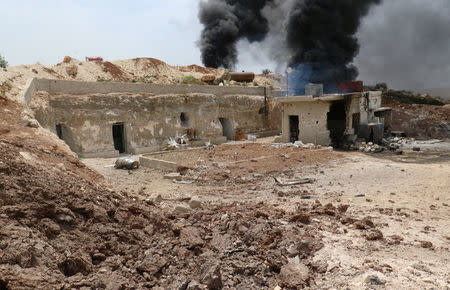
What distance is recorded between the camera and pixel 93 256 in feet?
12.9

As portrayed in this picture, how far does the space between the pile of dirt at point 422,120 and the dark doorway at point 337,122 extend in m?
8.18

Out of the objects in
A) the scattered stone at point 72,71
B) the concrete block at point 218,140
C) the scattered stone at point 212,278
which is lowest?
the scattered stone at point 212,278

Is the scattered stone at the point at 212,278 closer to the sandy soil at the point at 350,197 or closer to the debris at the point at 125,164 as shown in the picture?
the sandy soil at the point at 350,197

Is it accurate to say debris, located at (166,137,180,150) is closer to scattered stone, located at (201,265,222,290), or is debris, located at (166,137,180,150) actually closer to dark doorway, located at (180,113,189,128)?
dark doorway, located at (180,113,189,128)

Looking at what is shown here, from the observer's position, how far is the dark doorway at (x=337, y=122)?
68.8 feet

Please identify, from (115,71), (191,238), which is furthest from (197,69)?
(191,238)

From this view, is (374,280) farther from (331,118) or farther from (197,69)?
(197,69)

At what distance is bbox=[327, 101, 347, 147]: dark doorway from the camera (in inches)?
826

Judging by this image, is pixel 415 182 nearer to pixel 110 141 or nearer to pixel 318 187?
pixel 318 187

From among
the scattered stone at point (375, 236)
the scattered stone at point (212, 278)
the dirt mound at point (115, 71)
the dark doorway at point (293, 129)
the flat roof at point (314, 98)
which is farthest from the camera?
the dirt mound at point (115, 71)

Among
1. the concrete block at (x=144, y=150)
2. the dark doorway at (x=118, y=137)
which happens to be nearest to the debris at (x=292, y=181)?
the concrete block at (x=144, y=150)

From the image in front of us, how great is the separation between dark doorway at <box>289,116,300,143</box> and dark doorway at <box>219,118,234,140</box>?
5.13 m

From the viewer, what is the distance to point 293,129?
826 inches

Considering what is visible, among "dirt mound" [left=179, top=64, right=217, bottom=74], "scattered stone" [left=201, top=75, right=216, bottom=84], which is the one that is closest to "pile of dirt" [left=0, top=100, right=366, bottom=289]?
"scattered stone" [left=201, top=75, right=216, bottom=84]
